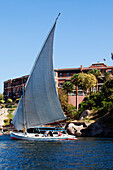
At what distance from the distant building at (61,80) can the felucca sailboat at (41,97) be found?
1719 inches

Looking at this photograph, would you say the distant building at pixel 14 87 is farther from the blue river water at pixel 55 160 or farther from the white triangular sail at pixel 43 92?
the blue river water at pixel 55 160

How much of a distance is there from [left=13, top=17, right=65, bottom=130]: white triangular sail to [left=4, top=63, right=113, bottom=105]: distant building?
44.1 metres

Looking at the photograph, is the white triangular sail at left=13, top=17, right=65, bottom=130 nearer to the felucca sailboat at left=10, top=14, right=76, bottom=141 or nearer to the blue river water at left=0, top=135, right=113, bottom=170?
the felucca sailboat at left=10, top=14, right=76, bottom=141

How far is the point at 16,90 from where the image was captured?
117 metres

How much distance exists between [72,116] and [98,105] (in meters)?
7.38

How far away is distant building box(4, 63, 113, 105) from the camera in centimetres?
10296

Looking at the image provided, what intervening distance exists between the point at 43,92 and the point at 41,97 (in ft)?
3.16

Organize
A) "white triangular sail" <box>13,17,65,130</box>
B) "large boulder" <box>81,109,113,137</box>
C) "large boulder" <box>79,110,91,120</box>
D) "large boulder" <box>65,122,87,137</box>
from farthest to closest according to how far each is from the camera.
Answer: "large boulder" <box>79,110,91,120</box> < "large boulder" <box>65,122,87,137</box> < "large boulder" <box>81,109,113,137</box> < "white triangular sail" <box>13,17,65,130</box>

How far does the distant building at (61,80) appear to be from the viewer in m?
103

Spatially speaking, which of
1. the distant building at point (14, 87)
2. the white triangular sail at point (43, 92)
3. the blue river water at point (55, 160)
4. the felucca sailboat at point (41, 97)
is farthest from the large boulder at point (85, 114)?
the distant building at point (14, 87)

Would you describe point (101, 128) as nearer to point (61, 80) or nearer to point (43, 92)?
point (43, 92)

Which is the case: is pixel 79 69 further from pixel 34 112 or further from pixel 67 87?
pixel 34 112

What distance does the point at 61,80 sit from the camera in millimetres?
108688

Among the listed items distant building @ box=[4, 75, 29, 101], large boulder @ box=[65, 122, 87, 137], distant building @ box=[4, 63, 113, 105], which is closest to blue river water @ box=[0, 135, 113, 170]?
large boulder @ box=[65, 122, 87, 137]
